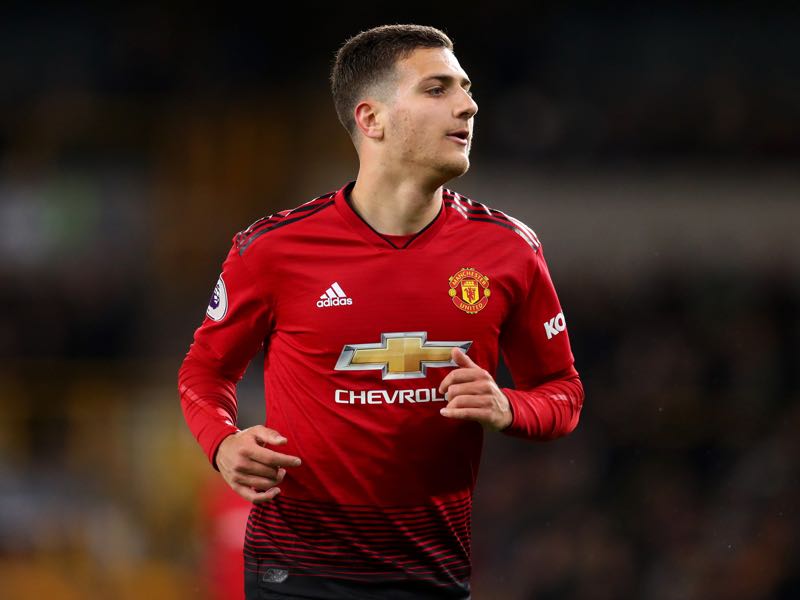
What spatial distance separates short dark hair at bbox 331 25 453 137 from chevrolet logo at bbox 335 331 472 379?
0.65 m

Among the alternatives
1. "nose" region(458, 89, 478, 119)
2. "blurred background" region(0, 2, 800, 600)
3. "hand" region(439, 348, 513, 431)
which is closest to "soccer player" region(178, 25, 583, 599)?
"nose" region(458, 89, 478, 119)

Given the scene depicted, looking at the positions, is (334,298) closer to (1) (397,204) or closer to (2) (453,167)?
(1) (397,204)

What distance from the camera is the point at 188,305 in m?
11.3

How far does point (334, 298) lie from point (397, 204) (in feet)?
1.03

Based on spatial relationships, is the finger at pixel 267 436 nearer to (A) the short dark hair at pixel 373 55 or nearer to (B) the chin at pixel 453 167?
(B) the chin at pixel 453 167

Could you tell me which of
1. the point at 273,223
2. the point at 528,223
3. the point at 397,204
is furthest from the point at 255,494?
the point at 528,223

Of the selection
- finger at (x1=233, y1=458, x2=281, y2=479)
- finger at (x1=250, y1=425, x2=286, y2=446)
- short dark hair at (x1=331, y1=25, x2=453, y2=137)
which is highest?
short dark hair at (x1=331, y1=25, x2=453, y2=137)

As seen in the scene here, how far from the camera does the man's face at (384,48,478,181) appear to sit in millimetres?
3041

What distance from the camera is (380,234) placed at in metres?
3.13

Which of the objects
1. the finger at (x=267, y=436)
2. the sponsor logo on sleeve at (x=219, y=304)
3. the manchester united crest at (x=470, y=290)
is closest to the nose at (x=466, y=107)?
the manchester united crest at (x=470, y=290)

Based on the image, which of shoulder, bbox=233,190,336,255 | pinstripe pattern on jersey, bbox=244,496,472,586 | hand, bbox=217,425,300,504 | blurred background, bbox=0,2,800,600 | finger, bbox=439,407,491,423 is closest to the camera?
finger, bbox=439,407,491,423

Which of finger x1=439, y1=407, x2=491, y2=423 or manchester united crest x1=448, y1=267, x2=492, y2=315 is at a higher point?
manchester united crest x1=448, y1=267, x2=492, y2=315

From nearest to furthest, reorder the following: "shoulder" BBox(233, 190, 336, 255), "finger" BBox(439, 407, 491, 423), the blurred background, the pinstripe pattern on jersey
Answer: "finger" BBox(439, 407, 491, 423), the pinstripe pattern on jersey, "shoulder" BBox(233, 190, 336, 255), the blurred background

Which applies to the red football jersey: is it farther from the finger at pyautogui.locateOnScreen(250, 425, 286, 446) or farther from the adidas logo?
the finger at pyautogui.locateOnScreen(250, 425, 286, 446)
